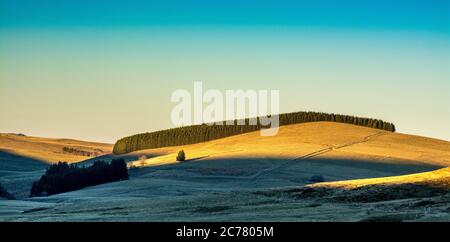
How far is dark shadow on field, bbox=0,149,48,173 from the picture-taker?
161 meters

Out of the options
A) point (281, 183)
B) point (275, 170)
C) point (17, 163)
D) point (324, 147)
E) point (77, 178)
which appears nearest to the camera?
point (281, 183)

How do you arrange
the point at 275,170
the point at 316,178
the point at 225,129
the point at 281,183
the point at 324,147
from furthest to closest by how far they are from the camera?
the point at 225,129, the point at 324,147, the point at 275,170, the point at 316,178, the point at 281,183

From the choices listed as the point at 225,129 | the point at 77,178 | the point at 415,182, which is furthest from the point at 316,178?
the point at 225,129

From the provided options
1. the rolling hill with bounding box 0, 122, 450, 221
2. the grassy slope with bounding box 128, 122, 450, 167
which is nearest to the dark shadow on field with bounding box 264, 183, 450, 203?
the rolling hill with bounding box 0, 122, 450, 221

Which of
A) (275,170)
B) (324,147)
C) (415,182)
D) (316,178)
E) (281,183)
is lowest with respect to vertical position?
(281,183)

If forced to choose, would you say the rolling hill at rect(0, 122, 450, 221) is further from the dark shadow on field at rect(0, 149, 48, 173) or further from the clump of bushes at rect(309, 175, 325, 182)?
the dark shadow on field at rect(0, 149, 48, 173)

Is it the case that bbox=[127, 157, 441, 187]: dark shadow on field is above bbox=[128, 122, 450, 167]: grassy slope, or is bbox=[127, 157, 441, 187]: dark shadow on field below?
below

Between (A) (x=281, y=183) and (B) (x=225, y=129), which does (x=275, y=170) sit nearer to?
(A) (x=281, y=183)

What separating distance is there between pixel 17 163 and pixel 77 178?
66.3 metres

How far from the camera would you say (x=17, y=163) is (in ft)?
555

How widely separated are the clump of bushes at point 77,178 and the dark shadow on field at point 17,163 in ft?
150

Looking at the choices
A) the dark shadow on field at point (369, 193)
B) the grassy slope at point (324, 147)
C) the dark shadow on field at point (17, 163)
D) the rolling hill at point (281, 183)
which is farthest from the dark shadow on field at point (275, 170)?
the dark shadow on field at point (17, 163)

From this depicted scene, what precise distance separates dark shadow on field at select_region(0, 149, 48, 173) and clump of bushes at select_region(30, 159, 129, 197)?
45.7 meters
